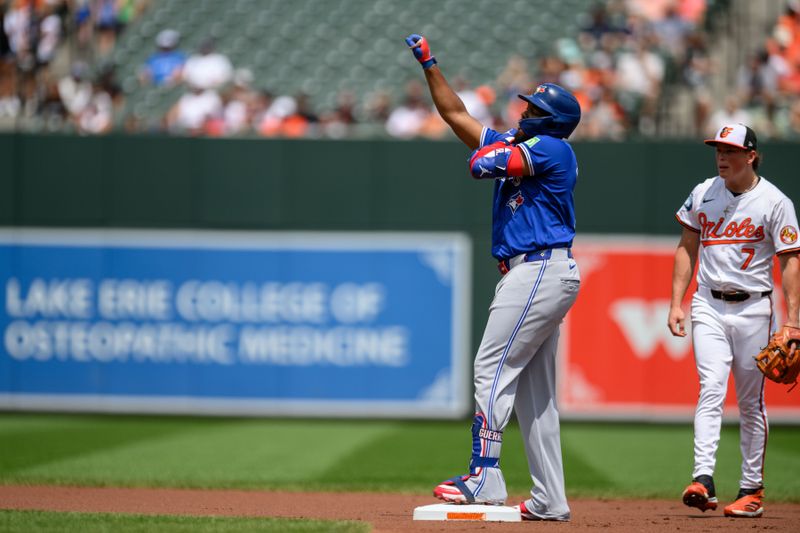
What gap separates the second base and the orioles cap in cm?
230

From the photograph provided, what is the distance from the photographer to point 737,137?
606cm

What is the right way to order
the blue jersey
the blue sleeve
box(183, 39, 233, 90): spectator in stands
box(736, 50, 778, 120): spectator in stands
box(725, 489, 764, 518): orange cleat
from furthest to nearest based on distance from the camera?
box(183, 39, 233, 90): spectator in stands → box(736, 50, 778, 120): spectator in stands → box(725, 489, 764, 518): orange cleat → the blue jersey → the blue sleeve

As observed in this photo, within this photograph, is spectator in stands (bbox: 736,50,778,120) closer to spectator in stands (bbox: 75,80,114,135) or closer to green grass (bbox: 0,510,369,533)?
spectator in stands (bbox: 75,80,114,135)

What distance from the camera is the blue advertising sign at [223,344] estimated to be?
1192cm

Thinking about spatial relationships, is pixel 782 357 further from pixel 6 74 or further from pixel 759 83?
pixel 6 74

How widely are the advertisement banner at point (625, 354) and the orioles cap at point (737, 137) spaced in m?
5.82

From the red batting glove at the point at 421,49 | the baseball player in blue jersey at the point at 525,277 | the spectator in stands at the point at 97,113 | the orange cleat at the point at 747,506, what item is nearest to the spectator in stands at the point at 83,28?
the spectator in stands at the point at 97,113

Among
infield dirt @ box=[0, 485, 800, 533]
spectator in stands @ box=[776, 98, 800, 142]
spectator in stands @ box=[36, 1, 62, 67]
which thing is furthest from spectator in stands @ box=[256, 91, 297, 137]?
infield dirt @ box=[0, 485, 800, 533]

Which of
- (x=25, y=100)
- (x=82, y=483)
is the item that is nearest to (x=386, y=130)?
(x=25, y=100)

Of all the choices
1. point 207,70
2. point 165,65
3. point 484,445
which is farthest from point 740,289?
point 165,65

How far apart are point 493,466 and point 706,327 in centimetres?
155

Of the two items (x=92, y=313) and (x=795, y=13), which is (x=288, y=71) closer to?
(x=92, y=313)

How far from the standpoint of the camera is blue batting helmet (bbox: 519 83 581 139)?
5406 mm

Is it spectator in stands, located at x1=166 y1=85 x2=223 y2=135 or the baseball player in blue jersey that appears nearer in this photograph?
the baseball player in blue jersey
